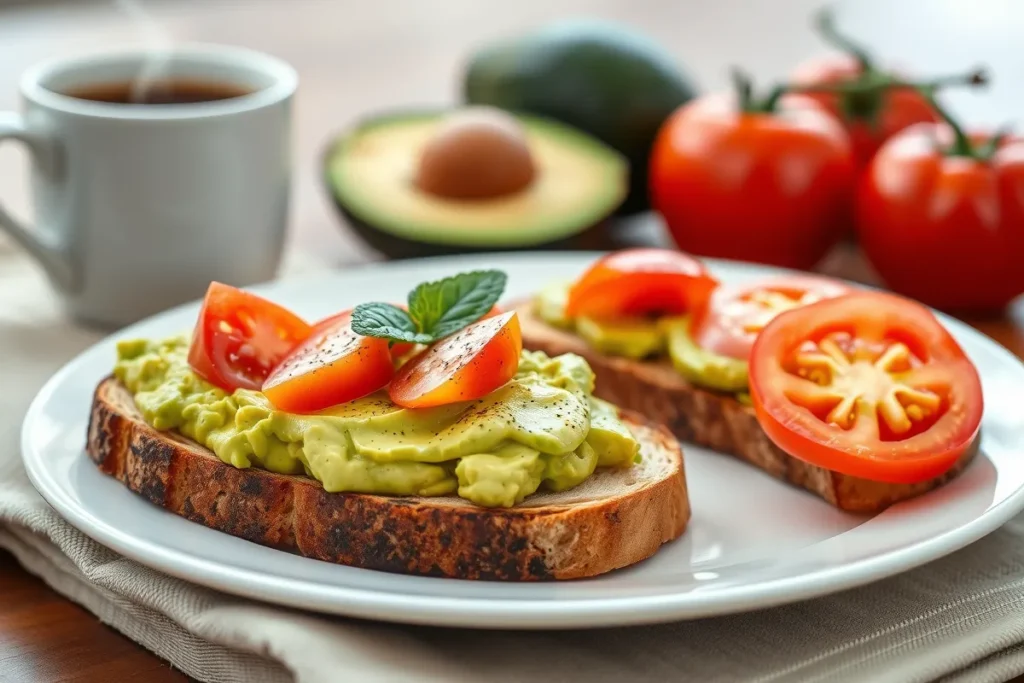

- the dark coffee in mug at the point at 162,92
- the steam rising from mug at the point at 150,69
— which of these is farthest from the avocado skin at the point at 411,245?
the steam rising from mug at the point at 150,69

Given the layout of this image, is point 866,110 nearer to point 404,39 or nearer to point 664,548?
point 664,548

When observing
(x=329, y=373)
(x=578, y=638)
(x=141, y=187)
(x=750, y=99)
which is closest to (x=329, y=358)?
(x=329, y=373)

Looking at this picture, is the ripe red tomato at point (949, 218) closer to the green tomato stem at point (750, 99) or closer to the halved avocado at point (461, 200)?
the green tomato stem at point (750, 99)

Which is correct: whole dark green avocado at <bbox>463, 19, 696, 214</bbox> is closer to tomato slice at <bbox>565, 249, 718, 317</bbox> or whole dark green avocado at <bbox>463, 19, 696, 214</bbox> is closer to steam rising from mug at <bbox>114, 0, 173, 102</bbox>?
steam rising from mug at <bbox>114, 0, 173, 102</bbox>

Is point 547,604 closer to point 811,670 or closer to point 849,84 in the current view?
point 811,670

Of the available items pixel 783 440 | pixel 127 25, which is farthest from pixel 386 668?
pixel 127 25
